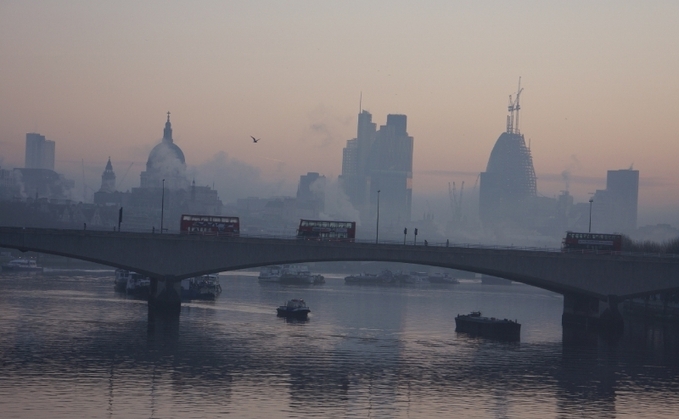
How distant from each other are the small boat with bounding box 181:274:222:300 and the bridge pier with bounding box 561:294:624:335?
162 ft

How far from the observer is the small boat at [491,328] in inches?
4336

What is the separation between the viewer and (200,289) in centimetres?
15012

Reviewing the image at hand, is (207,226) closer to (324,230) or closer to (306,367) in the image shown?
(324,230)

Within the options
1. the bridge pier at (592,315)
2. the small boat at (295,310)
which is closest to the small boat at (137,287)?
the small boat at (295,310)

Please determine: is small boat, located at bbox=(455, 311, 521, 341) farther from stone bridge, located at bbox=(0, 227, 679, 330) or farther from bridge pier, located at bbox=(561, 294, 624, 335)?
bridge pier, located at bbox=(561, 294, 624, 335)

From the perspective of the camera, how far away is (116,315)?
113312 mm

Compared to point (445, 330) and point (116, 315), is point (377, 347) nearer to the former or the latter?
point (445, 330)

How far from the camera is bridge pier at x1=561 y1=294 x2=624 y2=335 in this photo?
394 ft

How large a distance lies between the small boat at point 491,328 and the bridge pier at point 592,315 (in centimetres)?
1291

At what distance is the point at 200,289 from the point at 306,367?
73.4 metres

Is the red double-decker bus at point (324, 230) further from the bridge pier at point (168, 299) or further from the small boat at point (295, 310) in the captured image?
the bridge pier at point (168, 299)

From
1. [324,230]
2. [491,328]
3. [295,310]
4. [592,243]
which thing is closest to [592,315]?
[592,243]

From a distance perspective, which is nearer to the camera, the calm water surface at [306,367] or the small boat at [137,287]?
the calm water surface at [306,367]

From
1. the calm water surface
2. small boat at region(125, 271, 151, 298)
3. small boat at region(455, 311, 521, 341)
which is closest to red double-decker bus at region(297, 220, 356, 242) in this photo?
the calm water surface
